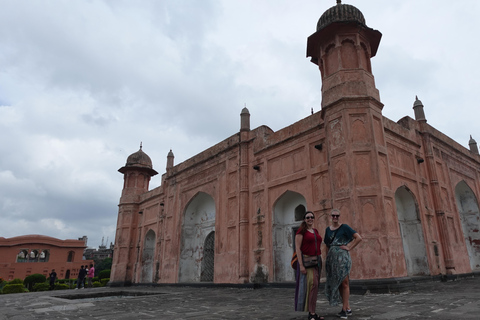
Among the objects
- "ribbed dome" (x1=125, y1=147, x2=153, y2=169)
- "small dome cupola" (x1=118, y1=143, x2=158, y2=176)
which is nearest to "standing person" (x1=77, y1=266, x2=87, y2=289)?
"small dome cupola" (x1=118, y1=143, x2=158, y2=176)

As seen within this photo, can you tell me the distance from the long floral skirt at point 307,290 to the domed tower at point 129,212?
60.9 feet

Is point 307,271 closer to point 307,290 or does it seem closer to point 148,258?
point 307,290

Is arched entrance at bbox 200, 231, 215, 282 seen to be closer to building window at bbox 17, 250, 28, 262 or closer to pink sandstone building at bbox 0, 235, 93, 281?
pink sandstone building at bbox 0, 235, 93, 281

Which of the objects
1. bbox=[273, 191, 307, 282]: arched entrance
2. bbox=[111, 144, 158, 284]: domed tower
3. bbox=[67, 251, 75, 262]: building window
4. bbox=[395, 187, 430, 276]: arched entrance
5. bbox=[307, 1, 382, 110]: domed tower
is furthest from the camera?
bbox=[67, 251, 75, 262]: building window

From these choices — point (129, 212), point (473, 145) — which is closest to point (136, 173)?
point (129, 212)

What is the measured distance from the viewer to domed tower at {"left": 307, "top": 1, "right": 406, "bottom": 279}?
8.29m

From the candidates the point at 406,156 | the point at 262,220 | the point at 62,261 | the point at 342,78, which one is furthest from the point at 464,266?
the point at 62,261

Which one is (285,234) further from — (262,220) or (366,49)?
(366,49)

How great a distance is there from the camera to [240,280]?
11.9 metres

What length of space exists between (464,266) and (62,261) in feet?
127

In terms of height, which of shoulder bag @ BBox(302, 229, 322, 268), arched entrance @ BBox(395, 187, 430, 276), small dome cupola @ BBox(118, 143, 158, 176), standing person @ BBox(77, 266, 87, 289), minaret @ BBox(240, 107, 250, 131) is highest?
small dome cupola @ BBox(118, 143, 158, 176)

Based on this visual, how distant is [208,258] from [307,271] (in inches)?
475

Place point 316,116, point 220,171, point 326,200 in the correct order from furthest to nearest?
point 220,171, point 316,116, point 326,200

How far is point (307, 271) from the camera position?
13.8ft
